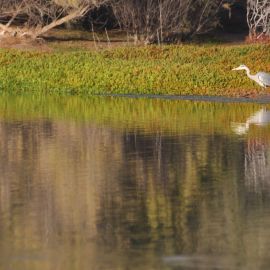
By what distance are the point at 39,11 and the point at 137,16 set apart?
3113 mm

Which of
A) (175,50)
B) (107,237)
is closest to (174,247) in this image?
(107,237)

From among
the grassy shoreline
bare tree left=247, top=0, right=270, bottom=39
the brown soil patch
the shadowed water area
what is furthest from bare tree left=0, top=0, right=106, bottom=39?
the shadowed water area

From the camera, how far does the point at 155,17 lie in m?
38.8

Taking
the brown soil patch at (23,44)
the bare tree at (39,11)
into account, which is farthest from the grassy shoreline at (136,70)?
the bare tree at (39,11)

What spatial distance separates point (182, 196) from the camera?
13.9 metres

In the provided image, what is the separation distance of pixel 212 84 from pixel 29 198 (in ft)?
46.1

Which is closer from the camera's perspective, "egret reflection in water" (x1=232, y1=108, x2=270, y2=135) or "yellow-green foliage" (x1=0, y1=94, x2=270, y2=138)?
"egret reflection in water" (x1=232, y1=108, x2=270, y2=135)

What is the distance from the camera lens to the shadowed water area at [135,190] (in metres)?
11.0

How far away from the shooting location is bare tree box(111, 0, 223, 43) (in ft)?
126

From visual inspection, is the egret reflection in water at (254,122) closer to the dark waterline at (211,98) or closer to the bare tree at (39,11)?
the dark waterline at (211,98)

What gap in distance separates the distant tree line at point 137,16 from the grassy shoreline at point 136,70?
2.72 m

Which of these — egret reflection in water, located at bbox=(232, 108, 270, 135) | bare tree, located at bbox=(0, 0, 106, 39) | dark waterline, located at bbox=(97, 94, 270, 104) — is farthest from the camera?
bare tree, located at bbox=(0, 0, 106, 39)

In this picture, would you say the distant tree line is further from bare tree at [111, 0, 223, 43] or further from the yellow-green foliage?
the yellow-green foliage

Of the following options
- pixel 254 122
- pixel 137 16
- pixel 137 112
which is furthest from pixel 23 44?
pixel 254 122
